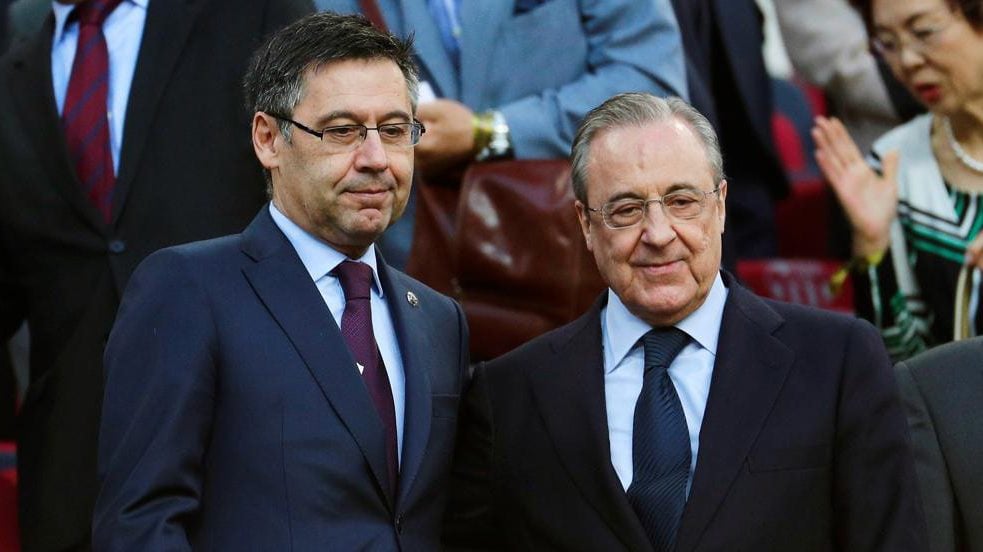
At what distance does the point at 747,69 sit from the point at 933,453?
7.64 feet

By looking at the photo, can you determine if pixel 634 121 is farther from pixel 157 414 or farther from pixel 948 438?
pixel 157 414

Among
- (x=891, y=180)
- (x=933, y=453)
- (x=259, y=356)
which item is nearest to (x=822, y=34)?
(x=891, y=180)

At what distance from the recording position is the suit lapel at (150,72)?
4.35m

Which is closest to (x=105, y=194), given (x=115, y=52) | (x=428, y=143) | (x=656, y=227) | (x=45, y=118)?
(x=45, y=118)

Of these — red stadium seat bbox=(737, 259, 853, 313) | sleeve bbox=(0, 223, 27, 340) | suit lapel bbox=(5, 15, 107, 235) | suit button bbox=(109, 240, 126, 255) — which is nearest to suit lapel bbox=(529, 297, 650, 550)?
suit button bbox=(109, 240, 126, 255)

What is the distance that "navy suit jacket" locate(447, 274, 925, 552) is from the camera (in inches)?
140

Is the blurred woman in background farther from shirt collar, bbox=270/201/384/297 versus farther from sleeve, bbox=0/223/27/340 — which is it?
sleeve, bbox=0/223/27/340

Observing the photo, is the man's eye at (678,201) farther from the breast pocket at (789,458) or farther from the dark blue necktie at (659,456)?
the breast pocket at (789,458)

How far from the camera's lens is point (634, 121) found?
3.81 metres

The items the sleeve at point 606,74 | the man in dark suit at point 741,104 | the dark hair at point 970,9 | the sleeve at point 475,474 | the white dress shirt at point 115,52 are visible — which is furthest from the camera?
the man in dark suit at point 741,104

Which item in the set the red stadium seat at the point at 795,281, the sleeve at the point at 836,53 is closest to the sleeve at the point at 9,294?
the red stadium seat at the point at 795,281

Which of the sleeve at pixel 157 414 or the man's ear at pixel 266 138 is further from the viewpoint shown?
the man's ear at pixel 266 138

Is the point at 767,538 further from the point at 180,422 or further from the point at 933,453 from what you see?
the point at 180,422

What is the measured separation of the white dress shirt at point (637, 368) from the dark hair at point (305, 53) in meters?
0.68
